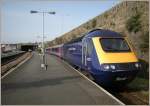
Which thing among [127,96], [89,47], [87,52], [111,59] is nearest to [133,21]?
[87,52]

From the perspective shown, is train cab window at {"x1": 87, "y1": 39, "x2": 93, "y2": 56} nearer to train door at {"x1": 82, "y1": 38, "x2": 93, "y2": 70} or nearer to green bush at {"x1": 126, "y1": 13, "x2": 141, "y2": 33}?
train door at {"x1": 82, "y1": 38, "x2": 93, "y2": 70}

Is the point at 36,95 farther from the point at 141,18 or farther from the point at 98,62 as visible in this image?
A: the point at 141,18

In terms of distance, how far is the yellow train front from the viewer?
15273mm

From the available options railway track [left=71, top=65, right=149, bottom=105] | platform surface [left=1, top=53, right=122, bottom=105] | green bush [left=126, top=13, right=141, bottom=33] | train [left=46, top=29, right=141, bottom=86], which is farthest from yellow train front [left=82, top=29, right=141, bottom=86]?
green bush [left=126, top=13, right=141, bottom=33]

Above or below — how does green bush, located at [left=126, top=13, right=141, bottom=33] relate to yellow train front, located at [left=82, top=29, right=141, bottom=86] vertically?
above

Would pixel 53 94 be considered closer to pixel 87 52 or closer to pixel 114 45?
pixel 114 45

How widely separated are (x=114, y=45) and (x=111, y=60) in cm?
130

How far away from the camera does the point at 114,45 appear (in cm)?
1656

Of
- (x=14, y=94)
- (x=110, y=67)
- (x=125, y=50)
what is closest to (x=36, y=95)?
(x=14, y=94)

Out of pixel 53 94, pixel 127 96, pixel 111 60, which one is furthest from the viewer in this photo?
pixel 111 60

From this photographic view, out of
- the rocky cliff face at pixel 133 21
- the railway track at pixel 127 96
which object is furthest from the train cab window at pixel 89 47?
the rocky cliff face at pixel 133 21

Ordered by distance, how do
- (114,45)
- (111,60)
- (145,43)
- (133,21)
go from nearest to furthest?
(111,60)
(114,45)
(145,43)
(133,21)

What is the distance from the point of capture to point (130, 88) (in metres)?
17.5

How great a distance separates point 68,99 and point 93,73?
183 inches
